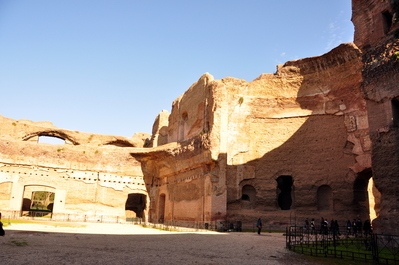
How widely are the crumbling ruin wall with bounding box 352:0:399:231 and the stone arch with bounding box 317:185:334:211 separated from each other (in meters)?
8.14

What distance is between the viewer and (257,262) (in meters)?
7.62

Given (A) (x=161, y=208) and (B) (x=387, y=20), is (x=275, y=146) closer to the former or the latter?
(A) (x=161, y=208)

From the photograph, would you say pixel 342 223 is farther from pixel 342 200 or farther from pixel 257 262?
pixel 257 262

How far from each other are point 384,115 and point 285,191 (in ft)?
38.6

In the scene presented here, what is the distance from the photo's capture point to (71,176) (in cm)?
2347

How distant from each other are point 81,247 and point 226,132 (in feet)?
44.6

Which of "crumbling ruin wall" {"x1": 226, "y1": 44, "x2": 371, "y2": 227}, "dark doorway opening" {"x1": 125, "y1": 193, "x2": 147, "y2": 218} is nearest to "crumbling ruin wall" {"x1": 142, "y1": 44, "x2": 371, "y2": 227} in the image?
"crumbling ruin wall" {"x1": 226, "y1": 44, "x2": 371, "y2": 227}

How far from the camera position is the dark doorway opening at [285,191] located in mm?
22469

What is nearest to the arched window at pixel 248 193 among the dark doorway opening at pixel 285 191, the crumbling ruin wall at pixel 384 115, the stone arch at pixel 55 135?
the dark doorway opening at pixel 285 191

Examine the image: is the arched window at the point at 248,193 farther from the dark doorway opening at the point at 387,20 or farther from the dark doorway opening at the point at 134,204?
Result: the dark doorway opening at the point at 134,204

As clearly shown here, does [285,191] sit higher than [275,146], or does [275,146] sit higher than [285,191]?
[275,146]

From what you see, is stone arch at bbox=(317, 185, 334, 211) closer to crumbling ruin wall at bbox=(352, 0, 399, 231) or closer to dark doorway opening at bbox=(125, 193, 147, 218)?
crumbling ruin wall at bbox=(352, 0, 399, 231)

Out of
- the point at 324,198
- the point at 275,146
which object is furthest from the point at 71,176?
the point at 324,198

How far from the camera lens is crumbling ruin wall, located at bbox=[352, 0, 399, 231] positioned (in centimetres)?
1093
